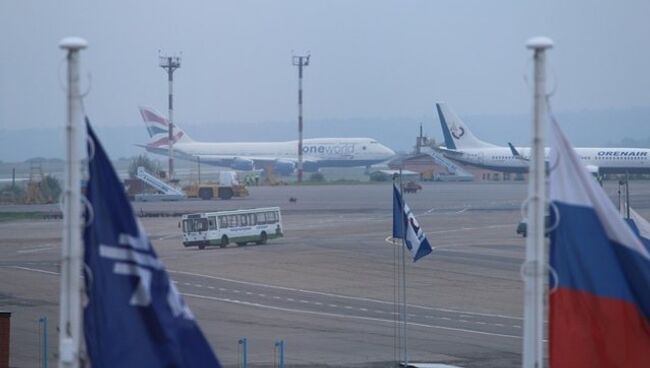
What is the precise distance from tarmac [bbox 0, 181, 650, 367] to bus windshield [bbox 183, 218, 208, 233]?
3.62ft

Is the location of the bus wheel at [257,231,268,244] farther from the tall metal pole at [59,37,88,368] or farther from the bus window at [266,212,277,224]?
the tall metal pole at [59,37,88,368]

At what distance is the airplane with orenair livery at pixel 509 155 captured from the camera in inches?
3824

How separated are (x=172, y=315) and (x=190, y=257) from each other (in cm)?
3764

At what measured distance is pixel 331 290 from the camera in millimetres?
34906

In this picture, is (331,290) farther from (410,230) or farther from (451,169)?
(451,169)

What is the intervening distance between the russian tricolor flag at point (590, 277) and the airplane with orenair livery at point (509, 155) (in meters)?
84.3

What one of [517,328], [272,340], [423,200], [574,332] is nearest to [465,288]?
[517,328]

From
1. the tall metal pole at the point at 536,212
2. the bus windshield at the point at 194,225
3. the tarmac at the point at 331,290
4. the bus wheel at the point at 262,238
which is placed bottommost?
the tarmac at the point at 331,290

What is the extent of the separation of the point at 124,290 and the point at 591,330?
3.19 metres

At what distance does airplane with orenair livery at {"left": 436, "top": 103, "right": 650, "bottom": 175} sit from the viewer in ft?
319

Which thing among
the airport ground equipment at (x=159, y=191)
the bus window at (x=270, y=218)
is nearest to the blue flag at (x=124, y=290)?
the bus window at (x=270, y=218)

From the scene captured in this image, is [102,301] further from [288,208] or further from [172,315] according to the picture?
[288,208]

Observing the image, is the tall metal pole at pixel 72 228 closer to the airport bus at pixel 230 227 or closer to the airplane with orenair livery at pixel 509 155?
the airport bus at pixel 230 227

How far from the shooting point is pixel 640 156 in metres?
96.6
